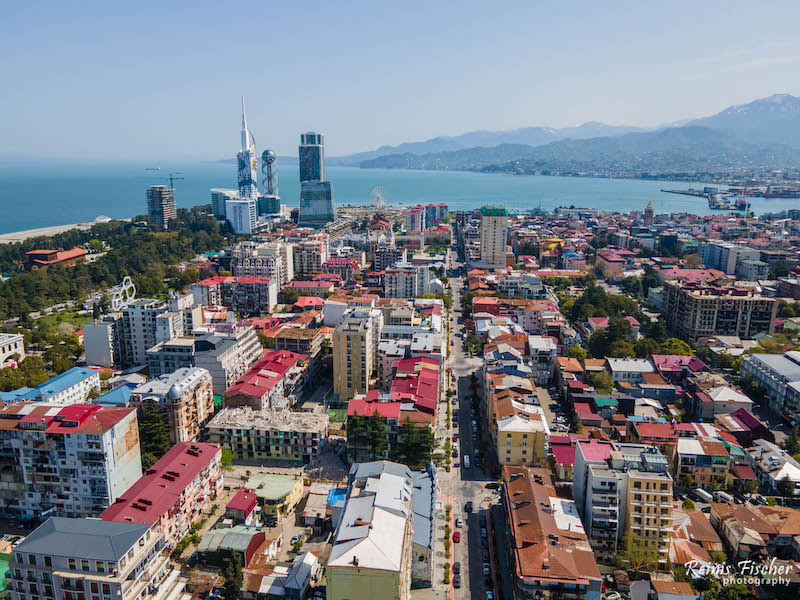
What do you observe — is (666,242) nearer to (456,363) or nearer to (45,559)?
(456,363)

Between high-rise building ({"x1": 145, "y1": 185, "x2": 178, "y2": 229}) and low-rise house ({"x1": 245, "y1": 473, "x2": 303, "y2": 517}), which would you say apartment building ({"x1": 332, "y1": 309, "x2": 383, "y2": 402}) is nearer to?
low-rise house ({"x1": 245, "y1": 473, "x2": 303, "y2": 517})

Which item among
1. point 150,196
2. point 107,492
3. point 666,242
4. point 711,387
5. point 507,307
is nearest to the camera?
point 107,492

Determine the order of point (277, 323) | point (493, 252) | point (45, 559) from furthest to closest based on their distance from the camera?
point (493, 252), point (277, 323), point (45, 559)

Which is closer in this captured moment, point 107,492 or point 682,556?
point 682,556

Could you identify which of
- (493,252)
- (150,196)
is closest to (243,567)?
(493,252)

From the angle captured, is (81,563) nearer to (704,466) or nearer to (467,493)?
(467,493)

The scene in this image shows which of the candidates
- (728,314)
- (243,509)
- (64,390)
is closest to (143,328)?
(64,390)

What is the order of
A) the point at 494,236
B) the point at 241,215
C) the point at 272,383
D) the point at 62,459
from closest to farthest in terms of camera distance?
the point at 62,459, the point at 272,383, the point at 494,236, the point at 241,215
